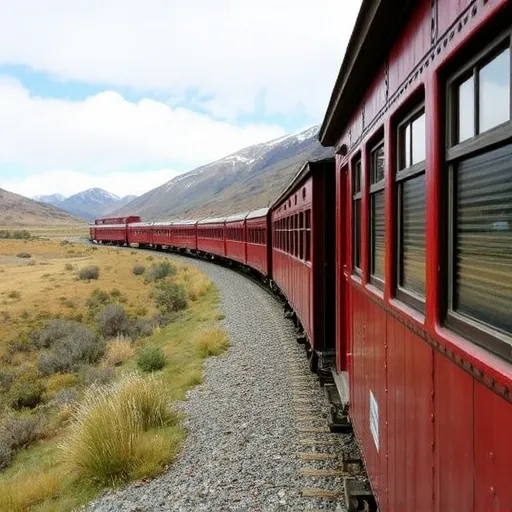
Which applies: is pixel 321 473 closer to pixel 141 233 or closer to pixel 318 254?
pixel 318 254

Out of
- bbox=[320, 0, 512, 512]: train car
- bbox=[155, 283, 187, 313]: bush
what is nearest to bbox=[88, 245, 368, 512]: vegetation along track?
bbox=[320, 0, 512, 512]: train car

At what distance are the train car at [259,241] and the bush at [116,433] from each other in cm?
Answer: 1023

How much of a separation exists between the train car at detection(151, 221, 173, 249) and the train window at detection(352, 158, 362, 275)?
38.8 meters

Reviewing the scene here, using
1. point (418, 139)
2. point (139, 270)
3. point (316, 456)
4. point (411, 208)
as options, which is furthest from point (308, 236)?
point (139, 270)

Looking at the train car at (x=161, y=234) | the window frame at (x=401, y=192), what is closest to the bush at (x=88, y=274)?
the train car at (x=161, y=234)

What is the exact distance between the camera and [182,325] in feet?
52.9

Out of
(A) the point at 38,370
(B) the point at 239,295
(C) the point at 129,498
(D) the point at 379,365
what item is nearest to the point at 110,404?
(C) the point at 129,498

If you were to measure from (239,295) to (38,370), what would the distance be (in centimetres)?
737

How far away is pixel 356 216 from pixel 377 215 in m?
1.05

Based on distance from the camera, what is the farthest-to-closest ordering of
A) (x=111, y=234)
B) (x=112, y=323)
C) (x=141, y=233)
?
1. (x=111, y=234)
2. (x=141, y=233)
3. (x=112, y=323)

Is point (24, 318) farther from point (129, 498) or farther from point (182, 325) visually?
point (129, 498)

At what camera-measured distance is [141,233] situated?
51812 millimetres

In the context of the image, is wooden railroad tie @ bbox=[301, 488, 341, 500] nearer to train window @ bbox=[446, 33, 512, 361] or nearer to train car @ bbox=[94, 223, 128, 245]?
train window @ bbox=[446, 33, 512, 361]

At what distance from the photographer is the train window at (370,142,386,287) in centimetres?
350
